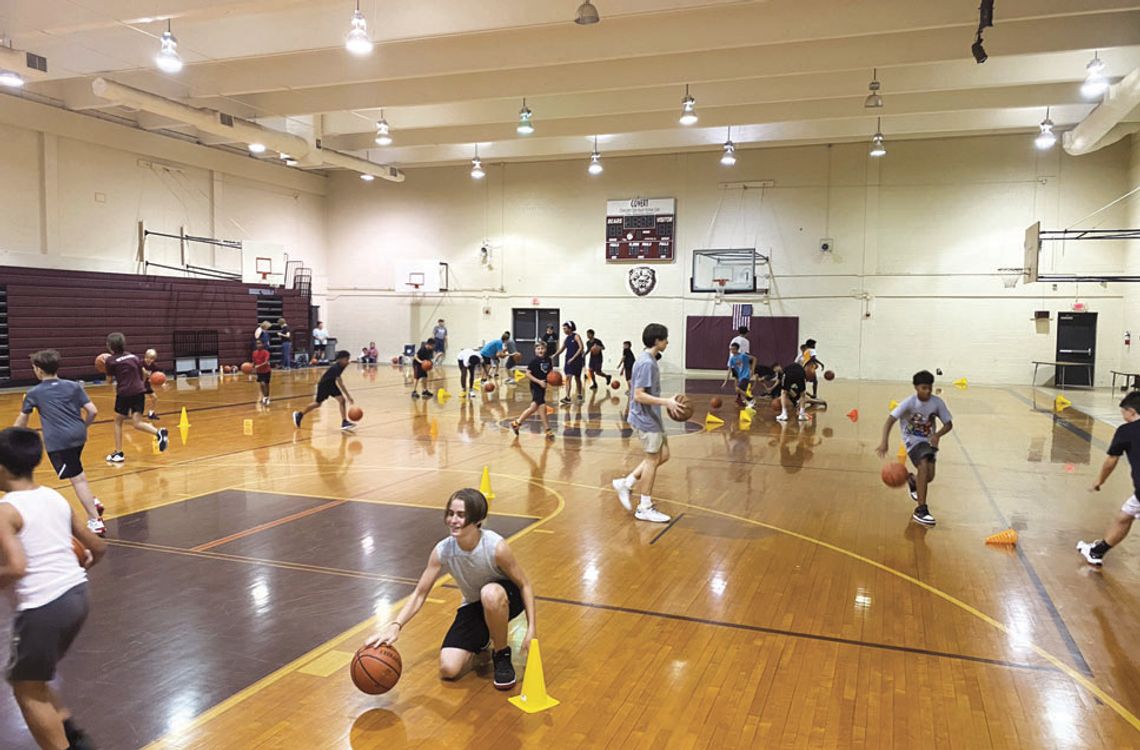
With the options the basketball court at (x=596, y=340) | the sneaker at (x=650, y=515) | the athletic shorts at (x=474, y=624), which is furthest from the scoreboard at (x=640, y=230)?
the athletic shorts at (x=474, y=624)

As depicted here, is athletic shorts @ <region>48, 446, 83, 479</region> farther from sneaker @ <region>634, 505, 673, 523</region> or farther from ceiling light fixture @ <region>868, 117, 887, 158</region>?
ceiling light fixture @ <region>868, 117, 887, 158</region>

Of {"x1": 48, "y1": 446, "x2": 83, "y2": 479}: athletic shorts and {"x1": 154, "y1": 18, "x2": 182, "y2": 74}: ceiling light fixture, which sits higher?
{"x1": 154, "y1": 18, "x2": 182, "y2": 74}: ceiling light fixture

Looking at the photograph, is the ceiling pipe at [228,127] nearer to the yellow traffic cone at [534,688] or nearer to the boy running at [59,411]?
the boy running at [59,411]

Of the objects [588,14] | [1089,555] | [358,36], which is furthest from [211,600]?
[588,14]

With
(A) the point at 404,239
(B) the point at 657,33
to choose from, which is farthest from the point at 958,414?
(A) the point at 404,239

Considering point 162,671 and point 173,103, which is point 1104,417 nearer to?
point 162,671

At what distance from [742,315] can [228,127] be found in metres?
16.9

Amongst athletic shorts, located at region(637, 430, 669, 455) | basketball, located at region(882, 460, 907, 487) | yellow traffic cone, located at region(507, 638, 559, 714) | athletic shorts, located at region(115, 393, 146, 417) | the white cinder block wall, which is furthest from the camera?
the white cinder block wall

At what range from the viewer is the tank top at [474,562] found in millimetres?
4074

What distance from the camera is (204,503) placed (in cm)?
797

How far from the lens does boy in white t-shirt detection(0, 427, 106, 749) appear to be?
118 inches

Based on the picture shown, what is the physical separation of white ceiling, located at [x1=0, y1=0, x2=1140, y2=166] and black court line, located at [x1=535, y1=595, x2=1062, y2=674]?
1095 cm

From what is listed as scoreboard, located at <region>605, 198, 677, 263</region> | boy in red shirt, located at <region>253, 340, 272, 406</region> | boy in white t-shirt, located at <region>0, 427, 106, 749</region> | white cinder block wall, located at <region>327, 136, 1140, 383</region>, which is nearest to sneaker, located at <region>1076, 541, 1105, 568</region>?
boy in white t-shirt, located at <region>0, 427, 106, 749</region>

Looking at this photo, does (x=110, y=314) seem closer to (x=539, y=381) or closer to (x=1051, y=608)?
(x=539, y=381)
